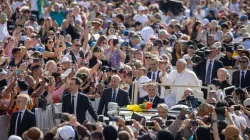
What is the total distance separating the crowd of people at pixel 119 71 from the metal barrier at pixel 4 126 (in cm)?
18

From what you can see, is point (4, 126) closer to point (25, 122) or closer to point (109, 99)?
point (25, 122)

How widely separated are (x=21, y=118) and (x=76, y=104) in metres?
1.56

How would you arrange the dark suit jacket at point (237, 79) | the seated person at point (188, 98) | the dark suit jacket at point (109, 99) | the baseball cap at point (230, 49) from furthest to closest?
1. the baseball cap at point (230, 49)
2. the dark suit jacket at point (237, 79)
3. the dark suit jacket at point (109, 99)
4. the seated person at point (188, 98)

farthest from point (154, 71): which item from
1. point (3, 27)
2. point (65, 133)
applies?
point (65, 133)

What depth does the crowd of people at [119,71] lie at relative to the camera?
16.8 m

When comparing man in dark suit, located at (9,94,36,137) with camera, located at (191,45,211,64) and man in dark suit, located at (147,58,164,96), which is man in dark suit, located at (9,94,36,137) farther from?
camera, located at (191,45,211,64)

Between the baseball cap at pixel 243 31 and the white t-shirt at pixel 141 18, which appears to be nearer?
the baseball cap at pixel 243 31

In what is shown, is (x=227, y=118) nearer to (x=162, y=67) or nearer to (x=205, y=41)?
(x=162, y=67)

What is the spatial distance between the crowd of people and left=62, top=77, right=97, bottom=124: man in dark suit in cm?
2

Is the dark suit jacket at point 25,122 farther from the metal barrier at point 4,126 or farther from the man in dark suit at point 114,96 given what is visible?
the man in dark suit at point 114,96

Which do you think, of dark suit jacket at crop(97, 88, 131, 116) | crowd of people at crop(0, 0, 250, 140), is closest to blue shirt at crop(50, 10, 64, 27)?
crowd of people at crop(0, 0, 250, 140)

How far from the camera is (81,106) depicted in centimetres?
1897

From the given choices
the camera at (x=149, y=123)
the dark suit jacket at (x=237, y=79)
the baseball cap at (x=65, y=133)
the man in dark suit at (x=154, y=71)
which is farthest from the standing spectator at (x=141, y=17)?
the baseball cap at (x=65, y=133)

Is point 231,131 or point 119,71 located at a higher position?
point 119,71
